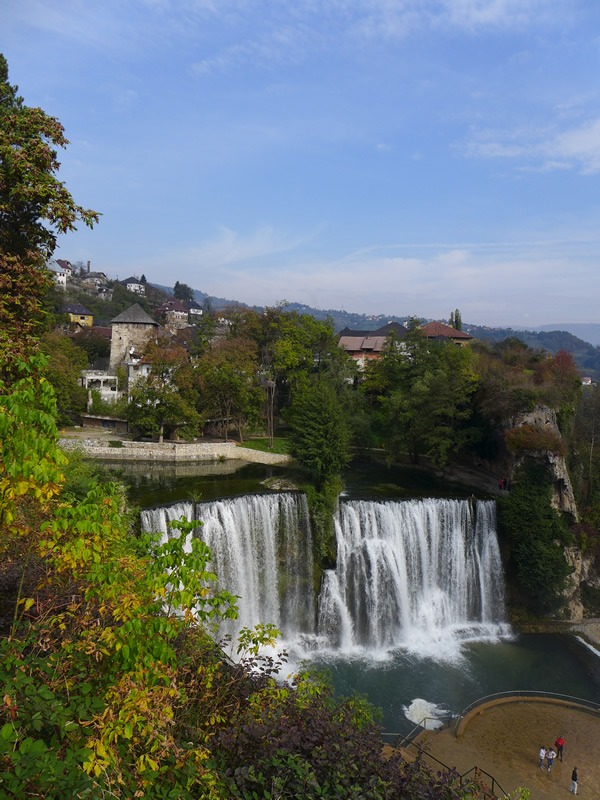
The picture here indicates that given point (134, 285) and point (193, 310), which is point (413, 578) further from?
point (134, 285)

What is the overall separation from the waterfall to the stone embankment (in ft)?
39.6

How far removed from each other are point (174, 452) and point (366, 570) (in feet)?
51.4

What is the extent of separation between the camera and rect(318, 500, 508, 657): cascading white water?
20.0m

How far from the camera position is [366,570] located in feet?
68.4

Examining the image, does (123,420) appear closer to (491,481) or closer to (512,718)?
(491,481)

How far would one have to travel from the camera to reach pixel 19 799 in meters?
3.62

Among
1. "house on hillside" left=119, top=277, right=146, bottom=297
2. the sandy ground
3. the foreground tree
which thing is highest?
"house on hillside" left=119, top=277, right=146, bottom=297

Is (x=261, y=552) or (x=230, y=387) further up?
(x=230, y=387)

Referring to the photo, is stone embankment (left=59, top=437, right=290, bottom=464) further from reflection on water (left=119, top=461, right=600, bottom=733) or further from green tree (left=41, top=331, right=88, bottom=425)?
reflection on water (left=119, top=461, right=600, bottom=733)

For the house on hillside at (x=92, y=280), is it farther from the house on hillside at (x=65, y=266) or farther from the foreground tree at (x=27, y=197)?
the foreground tree at (x=27, y=197)

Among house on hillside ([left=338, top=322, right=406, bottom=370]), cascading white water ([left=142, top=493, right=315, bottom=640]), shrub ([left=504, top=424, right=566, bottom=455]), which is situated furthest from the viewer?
house on hillside ([left=338, top=322, right=406, bottom=370])

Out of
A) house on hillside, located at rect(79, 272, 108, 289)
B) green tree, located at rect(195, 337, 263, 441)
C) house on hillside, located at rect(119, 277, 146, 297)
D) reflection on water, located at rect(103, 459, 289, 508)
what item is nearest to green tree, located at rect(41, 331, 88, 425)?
reflection on water, located at rect(103, 459, 289, 508)

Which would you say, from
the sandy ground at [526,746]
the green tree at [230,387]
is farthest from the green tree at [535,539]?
the green tree at [230,387]

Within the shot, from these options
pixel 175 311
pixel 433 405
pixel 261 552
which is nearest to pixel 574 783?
pixel 261 552
